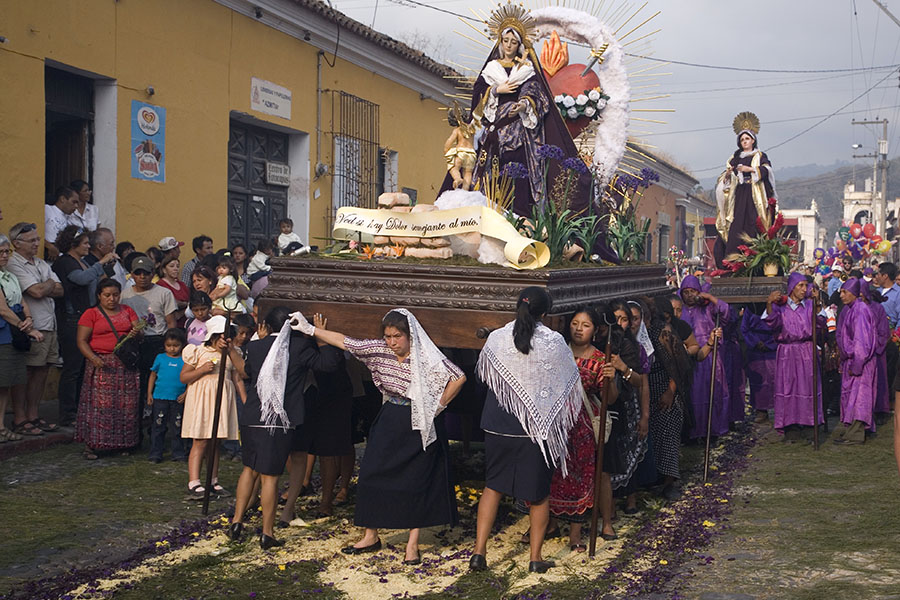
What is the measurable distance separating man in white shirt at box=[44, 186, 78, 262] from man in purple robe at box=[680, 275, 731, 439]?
19.9 feet

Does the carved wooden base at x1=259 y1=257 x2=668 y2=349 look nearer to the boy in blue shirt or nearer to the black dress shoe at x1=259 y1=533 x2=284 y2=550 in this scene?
the black dress shoe at x1=259 y1=533 x2=284 y2=550

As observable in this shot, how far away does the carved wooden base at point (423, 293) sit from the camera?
18.4 feet

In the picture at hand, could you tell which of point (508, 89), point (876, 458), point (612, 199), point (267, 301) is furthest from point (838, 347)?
point (267, 301)

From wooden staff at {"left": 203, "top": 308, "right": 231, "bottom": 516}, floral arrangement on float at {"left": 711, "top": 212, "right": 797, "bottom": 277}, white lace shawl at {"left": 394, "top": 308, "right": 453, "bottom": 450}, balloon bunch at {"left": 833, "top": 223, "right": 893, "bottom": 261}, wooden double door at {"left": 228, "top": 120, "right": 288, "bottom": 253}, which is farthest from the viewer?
balloon bunch at {"left": 833, "top": 223, "right": 893, "bottom": 261}

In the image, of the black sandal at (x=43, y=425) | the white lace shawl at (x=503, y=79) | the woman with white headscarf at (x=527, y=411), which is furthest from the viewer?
the black sandal at (x=43, y=425)

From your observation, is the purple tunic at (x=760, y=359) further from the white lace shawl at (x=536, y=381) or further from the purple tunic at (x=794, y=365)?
the white lace shawl at (x=536, y=381)

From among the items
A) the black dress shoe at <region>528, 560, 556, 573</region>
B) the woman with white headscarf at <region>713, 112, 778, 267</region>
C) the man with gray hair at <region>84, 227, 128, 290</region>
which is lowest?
the black dress shoe at <region>528, 560, 556, 573</region>

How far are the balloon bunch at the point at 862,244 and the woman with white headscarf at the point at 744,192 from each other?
3981 mm

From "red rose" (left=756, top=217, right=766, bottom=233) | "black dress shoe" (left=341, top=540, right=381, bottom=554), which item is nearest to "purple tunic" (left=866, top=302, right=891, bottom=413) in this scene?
"red rose" (left=756, top=217, right=766, bottom=233)

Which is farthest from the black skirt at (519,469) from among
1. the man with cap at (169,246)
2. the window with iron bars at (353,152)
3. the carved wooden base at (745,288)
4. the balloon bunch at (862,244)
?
the balloon bunch at (862,244)

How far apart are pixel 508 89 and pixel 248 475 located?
153 inches

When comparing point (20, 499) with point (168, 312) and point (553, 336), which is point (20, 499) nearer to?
point (168, 312)

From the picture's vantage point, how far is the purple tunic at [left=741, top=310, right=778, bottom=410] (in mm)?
9992

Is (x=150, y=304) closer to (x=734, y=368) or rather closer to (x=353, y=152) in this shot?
(x=734, y=368)
